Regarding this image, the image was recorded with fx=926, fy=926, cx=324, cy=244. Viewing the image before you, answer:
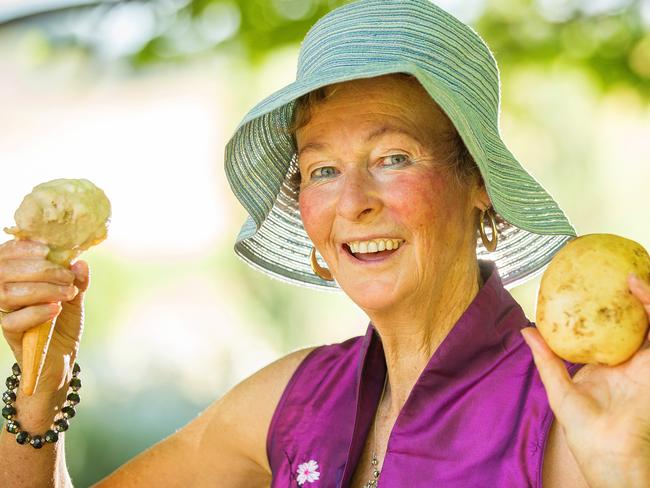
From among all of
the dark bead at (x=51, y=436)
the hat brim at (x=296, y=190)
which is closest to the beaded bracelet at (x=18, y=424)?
the dark bead at (x=51, y=436)

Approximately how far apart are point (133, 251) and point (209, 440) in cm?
318

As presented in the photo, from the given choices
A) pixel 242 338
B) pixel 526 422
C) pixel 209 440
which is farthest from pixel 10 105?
pixel 526 422

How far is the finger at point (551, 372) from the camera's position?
1.95 metres

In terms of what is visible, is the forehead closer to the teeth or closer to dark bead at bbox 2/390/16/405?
the teeth

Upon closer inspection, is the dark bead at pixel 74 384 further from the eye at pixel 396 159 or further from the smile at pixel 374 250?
the eye at pixel 396 159

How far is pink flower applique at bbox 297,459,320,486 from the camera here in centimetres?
269

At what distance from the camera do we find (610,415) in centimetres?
189

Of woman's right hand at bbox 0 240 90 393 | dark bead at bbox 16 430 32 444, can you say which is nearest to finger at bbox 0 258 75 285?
woman's right hand at bbox 0 240 90 393

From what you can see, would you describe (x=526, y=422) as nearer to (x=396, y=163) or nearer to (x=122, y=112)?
(x=396, y=163)

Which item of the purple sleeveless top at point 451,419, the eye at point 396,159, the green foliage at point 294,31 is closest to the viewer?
the purple sleeveless top at point 451,419

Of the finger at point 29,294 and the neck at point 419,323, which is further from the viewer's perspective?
the neck at point 419,323

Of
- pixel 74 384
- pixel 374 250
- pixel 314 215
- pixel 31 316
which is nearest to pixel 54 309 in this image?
pixel 31 316

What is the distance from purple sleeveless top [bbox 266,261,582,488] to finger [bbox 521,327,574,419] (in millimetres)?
295

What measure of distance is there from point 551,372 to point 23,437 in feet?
5.16
